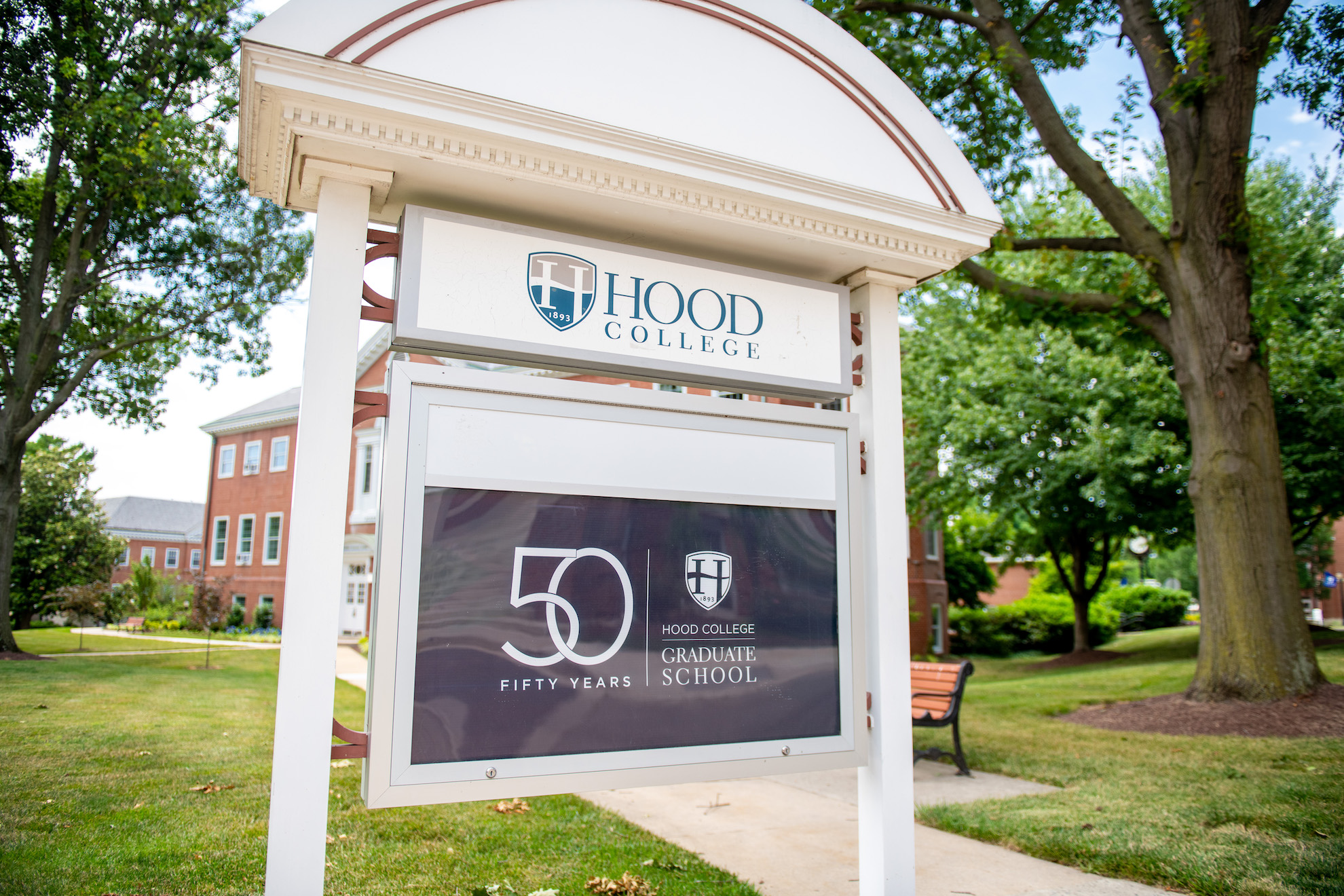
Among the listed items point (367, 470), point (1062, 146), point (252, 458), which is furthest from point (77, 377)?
point (252, 458)

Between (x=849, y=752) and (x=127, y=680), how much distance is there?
8391 millimetres

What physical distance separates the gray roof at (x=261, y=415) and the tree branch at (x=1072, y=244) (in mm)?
28537

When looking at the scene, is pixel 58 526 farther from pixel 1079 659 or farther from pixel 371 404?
pixel 1079 659

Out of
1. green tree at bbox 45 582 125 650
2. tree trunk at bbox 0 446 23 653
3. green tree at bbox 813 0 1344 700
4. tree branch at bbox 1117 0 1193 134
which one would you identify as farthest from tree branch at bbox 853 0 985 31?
green tree at bbox 45 582 125 650

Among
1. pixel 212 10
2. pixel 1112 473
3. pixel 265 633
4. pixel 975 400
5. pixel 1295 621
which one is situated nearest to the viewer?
pixel 1295 621

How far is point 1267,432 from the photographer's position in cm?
918

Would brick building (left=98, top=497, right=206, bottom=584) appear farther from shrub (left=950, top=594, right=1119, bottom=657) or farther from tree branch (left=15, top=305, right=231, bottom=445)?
shrub (left=950, top=594, right=1119, bottom=657)

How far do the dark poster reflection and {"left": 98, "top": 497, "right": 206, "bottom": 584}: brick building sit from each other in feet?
144

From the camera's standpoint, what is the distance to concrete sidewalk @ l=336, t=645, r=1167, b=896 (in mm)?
4340

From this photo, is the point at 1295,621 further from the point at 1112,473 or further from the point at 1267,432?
the point at 1112,473

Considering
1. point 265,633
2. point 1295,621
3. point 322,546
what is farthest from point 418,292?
point 265,633

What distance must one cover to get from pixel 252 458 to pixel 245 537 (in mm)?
3124

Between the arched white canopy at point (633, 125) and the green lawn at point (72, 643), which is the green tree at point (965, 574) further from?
the arched white canopy at point (633, 125)

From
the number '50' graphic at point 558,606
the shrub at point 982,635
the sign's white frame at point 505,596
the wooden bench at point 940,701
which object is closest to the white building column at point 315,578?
the sign's white frame at point 505,596
